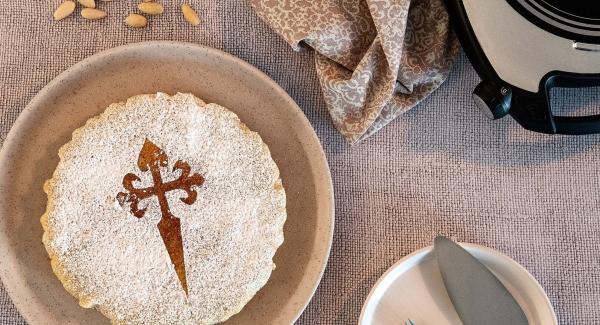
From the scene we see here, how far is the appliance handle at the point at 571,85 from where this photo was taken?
1.02 m

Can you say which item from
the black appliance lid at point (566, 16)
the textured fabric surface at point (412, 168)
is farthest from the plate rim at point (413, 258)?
the black appliance lid at point (566, 16)

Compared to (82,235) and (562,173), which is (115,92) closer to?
(82,235)

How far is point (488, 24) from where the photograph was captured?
102cm

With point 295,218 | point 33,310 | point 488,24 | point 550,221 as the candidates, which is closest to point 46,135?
point 33,310

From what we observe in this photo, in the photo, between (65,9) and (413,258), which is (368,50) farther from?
(65,9)

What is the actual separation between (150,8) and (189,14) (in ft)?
0.22

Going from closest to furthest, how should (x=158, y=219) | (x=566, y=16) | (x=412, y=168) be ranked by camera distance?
(x=566, y=16) → (x=158, y=219) → (x=412, y=168)

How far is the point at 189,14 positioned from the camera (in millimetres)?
1211

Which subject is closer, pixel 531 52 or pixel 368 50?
pixel 531 52

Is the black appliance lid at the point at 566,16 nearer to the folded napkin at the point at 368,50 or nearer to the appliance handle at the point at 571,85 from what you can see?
the appliance handle at the point at 571,85

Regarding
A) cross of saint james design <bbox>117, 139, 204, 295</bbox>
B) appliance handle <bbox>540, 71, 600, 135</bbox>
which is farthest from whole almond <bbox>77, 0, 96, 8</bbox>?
appliance handle <bbox>540, 71, 600, 135</bbox>

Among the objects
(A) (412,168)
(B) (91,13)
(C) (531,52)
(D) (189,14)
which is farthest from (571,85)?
(B) (91,13)

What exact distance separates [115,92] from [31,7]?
0.72 ft

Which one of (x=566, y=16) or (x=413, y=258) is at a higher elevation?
(x=566, y=16)
